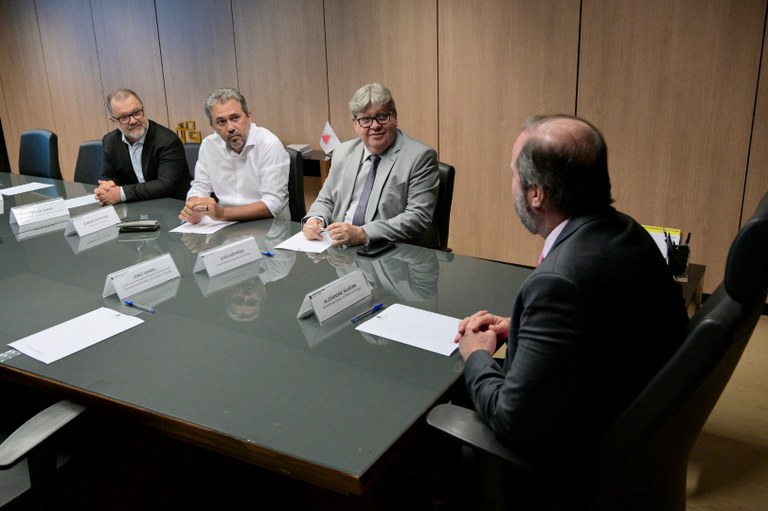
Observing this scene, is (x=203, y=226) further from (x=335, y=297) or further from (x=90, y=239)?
(x=335, y=297)

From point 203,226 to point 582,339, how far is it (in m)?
2.04

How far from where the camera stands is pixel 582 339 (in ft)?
3.45

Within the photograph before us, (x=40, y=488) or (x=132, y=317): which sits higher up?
(x=132, y=317)

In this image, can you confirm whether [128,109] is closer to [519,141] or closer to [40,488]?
[40,488]

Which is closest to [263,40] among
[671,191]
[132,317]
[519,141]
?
[671,191]

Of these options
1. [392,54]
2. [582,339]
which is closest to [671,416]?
[582,339]

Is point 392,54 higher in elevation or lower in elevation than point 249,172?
higher

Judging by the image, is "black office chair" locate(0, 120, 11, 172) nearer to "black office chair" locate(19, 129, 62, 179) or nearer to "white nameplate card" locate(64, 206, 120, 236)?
"black office chair" locate(19, 129, 62, 179)

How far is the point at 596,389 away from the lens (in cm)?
111

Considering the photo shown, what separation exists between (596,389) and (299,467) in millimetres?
564

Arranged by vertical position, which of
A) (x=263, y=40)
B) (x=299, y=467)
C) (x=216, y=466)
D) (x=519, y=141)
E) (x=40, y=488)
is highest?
(x=263, y=40)

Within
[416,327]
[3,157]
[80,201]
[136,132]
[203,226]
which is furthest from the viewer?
[3,157]

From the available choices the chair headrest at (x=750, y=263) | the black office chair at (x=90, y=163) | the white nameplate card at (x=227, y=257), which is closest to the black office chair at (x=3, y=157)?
the black office chair at (x=90, y=163)

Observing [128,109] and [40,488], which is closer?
[40,488]
